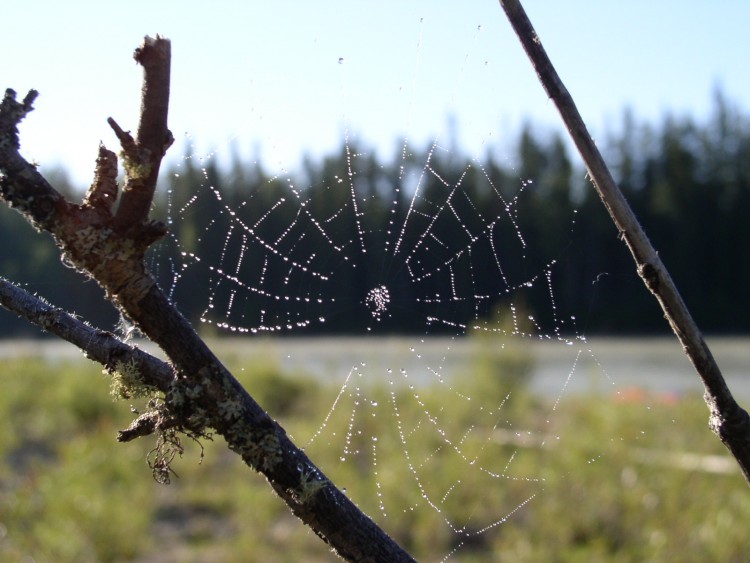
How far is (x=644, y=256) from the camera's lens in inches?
32.3

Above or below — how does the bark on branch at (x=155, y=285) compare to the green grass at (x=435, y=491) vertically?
above

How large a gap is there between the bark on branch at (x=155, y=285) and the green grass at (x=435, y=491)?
363 centimetres

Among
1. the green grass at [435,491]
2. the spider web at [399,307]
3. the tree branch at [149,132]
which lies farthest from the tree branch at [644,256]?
the green grass at [435,491]

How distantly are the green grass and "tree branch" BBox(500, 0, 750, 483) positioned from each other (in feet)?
11.7

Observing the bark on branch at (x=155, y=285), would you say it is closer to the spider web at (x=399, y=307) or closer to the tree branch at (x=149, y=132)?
the tree branch at (x=149, y=132)

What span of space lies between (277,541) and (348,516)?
4670 mm

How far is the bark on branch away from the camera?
0.70 meters

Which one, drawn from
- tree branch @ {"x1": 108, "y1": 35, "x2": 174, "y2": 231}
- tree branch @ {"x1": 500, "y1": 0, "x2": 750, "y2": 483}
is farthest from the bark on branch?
tree branch @ {"x1": 500, "y1": 0, "x2": 750, "y2": 483}

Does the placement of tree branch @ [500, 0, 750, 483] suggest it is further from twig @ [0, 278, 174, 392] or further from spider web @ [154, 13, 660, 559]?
spider web @ [154, 13, 660, 559]

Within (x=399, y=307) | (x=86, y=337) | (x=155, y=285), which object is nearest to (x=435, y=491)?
(x=399, y=307)

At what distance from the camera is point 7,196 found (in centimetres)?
71

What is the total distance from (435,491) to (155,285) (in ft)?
16.6

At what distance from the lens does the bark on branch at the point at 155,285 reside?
703mm

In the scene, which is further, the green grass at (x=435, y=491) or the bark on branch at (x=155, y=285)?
the green grass at (x=435, y=491)
